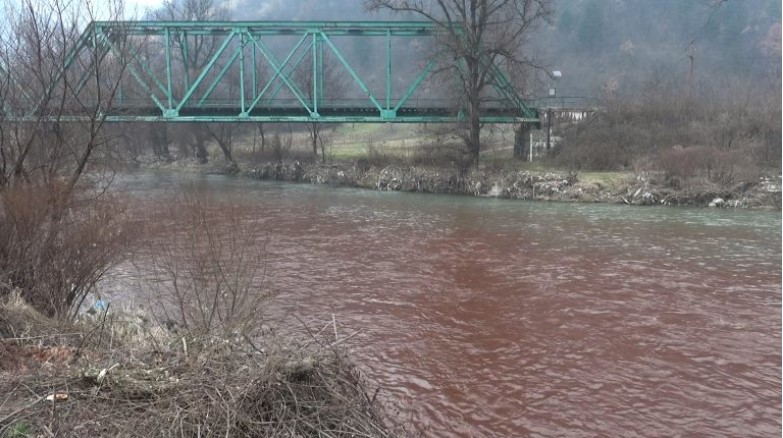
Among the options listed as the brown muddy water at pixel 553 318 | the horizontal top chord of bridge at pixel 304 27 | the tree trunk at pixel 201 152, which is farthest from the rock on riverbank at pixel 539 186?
the tree trunk at pixel 201 152

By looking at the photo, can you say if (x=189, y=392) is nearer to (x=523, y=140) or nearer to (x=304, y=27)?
(x=523, y=140)

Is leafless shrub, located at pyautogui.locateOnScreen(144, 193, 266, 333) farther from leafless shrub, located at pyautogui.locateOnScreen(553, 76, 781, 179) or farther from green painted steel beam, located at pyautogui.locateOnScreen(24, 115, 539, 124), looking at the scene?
green painted steel beam, located at pyautogui.locateOnScreen(24, 115, 539, 124)

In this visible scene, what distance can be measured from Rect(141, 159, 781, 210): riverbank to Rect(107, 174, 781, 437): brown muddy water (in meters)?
5.33

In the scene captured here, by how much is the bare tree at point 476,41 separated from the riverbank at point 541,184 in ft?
7.33

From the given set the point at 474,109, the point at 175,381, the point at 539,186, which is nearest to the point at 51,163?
the point at 175,381

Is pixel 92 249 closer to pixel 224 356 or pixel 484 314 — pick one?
pixel 224 356

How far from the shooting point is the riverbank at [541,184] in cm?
2417

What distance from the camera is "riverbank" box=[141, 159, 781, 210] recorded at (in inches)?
952

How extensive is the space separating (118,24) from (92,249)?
4358mm

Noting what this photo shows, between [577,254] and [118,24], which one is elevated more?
[118,24]

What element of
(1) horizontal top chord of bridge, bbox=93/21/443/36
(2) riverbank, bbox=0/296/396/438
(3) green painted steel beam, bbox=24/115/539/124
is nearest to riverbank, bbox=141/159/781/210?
(3) green painted steel beam, bbox=24/115/539/124

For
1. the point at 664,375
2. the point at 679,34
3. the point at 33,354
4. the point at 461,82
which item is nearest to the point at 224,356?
the point at 33,354

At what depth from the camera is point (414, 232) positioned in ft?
60.6

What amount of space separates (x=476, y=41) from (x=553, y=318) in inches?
1026
